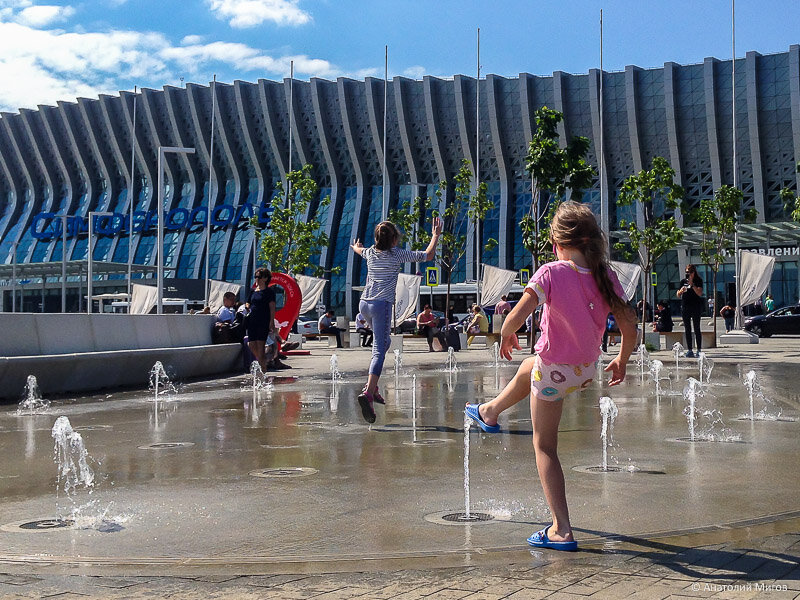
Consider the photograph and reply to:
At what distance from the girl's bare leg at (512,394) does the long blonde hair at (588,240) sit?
511mm

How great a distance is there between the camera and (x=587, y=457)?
7.14 meters

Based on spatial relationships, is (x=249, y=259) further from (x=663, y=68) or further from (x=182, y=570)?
(x=182, y=570)

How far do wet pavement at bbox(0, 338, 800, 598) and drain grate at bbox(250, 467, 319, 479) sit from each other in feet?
0.07

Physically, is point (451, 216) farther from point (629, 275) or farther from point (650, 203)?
point (650, 203)

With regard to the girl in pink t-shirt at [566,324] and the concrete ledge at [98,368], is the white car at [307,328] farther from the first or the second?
the girl in pink t-shirt at [566,324]

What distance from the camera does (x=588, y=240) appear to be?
4668 mm

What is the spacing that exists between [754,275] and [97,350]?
82.6 feet

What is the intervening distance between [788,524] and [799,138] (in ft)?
213

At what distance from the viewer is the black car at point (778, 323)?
4119cm

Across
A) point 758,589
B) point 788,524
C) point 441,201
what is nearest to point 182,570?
point 758,589

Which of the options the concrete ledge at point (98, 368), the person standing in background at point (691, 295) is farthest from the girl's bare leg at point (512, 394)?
the person standing in background at point (691, 295)

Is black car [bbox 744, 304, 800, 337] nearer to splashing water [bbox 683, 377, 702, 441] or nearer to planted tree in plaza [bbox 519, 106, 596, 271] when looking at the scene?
planted tree in plaza [bbox 519, 106, 596, 271]

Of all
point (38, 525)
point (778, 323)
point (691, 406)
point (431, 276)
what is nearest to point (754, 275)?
point (778, 323)

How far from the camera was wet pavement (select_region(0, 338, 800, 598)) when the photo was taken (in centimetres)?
393
